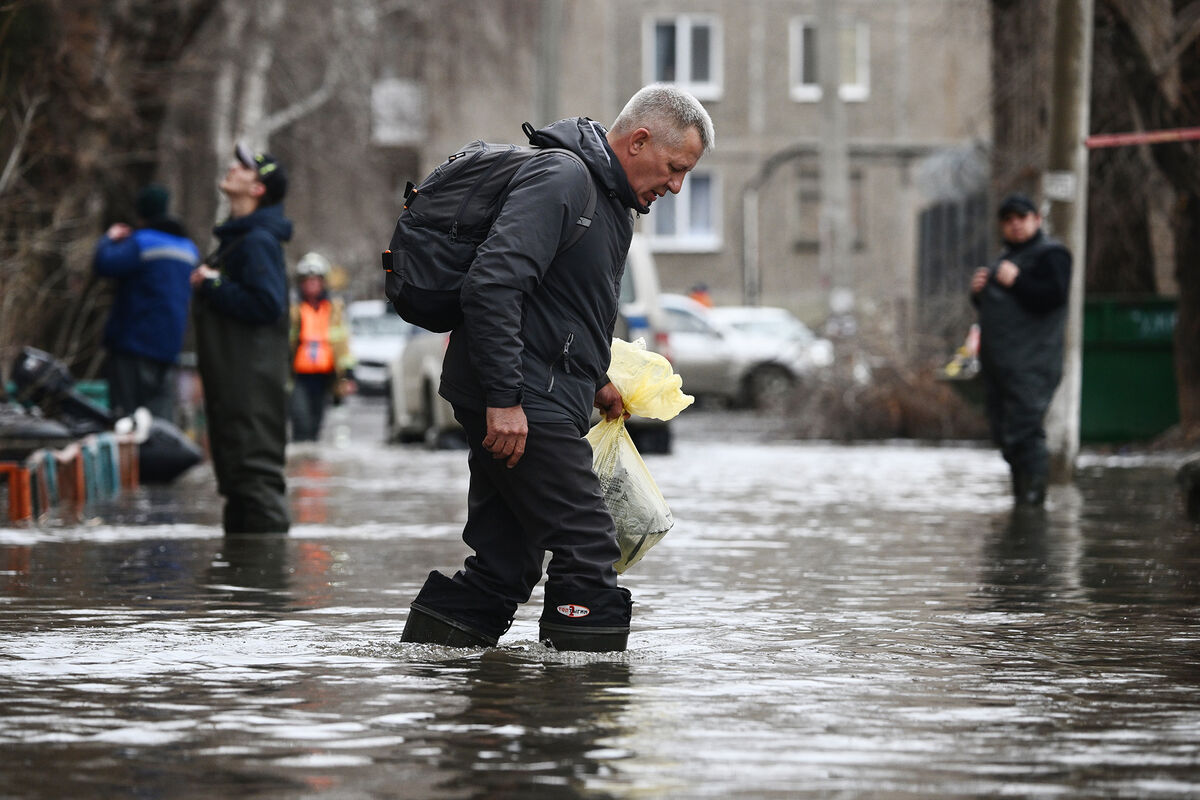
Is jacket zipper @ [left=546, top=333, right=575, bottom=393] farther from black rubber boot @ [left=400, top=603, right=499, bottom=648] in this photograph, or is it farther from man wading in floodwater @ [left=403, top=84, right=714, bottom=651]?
black rubber boot @ [left=400, top=603, right=499, bottom=648]

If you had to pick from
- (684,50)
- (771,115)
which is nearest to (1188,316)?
(684,50)

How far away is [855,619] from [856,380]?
54.7ft

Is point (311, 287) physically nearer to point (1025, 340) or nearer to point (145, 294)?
point (145, 294)

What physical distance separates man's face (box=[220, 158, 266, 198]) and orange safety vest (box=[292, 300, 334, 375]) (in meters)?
11.2

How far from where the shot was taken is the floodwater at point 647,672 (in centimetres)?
511

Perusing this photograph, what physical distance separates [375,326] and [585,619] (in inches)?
1414

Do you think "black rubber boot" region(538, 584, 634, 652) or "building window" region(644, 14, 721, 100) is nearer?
"black rubber boot" region(538, 584, 634, 652)

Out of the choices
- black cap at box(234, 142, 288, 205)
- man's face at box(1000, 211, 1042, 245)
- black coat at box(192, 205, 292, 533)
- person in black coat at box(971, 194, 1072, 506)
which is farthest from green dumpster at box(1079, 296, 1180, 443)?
black coat at box(192, 205, 292, 533)

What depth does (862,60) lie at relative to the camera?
5206 centimetres

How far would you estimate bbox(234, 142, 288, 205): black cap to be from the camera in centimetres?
1092

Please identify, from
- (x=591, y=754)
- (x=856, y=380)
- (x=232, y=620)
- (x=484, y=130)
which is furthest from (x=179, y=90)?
(x=484, y=130)

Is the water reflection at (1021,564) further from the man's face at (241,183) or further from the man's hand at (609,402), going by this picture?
the man's face at (241,183)

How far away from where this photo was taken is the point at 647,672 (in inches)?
261

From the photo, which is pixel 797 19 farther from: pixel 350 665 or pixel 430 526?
pixel 350 665
